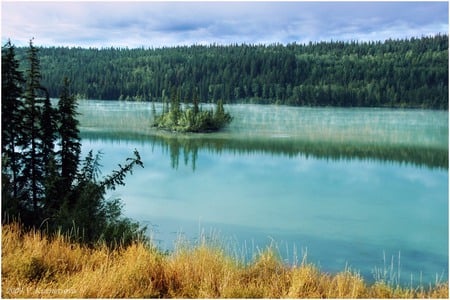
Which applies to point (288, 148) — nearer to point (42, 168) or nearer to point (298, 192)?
point (298, 192)

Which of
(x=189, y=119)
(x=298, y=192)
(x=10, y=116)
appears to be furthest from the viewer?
(x=189, y=119)

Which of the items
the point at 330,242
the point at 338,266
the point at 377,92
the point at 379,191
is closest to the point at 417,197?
the point at 379,191

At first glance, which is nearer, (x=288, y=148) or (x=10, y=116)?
(x=10, y=116)

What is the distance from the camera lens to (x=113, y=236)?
5180 mm

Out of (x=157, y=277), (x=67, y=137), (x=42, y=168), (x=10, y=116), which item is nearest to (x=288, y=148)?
(x=67, y=137)

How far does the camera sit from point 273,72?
55.6 m

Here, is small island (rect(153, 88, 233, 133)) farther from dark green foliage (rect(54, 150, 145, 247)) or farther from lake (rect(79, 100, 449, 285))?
dark green foliage (rect(54, 150, 145, 247))

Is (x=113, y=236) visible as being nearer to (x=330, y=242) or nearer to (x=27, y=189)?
(x=27, y=189)

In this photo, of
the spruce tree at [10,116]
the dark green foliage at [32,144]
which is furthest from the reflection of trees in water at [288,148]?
the spruce tree at [10,116]

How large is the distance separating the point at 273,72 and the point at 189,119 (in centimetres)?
2913

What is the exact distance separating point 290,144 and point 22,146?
22.0m

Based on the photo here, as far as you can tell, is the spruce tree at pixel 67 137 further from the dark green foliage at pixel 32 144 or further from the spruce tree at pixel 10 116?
the spruce tree at pixel 10 116

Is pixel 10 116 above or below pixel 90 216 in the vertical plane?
above

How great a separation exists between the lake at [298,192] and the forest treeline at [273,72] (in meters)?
7.56
